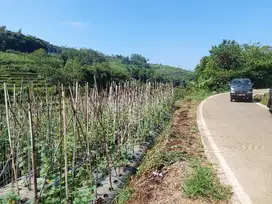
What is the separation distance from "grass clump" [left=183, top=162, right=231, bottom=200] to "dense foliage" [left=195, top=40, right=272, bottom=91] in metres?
31.2

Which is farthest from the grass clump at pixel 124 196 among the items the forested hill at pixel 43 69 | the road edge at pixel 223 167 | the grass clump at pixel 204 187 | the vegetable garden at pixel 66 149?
the forested hill at pixel 43 69

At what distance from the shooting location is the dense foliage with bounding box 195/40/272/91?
34.9 meters

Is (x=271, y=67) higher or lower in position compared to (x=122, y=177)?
higher

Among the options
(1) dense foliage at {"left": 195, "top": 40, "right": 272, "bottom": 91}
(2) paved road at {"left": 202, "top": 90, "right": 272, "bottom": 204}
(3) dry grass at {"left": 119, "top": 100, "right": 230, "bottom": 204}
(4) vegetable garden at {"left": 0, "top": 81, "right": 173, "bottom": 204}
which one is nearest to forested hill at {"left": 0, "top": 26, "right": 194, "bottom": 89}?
(1) dense foliage at {"left": 195, "top": 40, "right": 272, "bottom": 91}

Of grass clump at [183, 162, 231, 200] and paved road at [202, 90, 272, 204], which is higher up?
grass clump at [183, 162, 231, 200]

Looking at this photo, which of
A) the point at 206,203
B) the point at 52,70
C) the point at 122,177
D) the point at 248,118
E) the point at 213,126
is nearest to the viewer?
the point at 206,203

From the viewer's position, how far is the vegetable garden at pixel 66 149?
3.78 meters

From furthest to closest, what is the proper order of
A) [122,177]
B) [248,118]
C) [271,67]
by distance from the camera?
[271,67] → [248,118] → [122,177]

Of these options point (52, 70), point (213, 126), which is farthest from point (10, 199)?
point (52, 70)

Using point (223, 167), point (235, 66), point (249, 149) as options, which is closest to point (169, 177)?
point (223, 167)

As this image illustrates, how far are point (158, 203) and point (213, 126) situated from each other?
250 inches

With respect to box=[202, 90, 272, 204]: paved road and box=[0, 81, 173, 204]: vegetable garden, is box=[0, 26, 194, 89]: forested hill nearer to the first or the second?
box=[202, 90, 272, 204]: paved road

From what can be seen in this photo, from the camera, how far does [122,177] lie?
5461mm

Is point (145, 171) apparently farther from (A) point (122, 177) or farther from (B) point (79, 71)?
(B) point (79, 71)
